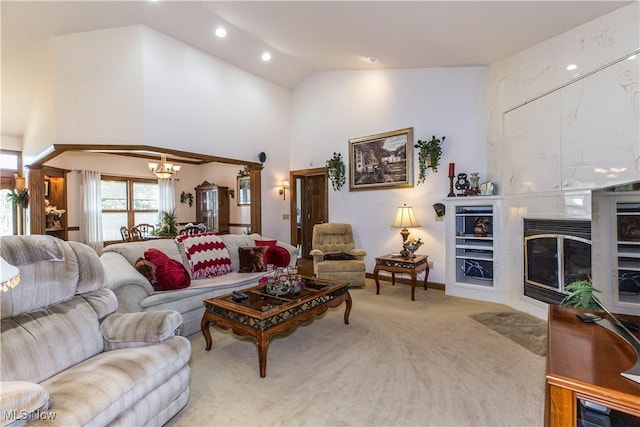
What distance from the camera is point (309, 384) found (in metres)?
2.20

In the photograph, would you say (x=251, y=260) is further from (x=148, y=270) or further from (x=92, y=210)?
(x=92, y=210)

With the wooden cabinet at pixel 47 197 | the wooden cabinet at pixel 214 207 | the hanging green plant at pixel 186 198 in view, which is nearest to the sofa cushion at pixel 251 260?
the wooden cabinet at pixel 214 207

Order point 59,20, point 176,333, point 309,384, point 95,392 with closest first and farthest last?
1. point 95,392
2. point 176,333
3. point 309,384
4. point 59,20

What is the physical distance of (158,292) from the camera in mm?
2980

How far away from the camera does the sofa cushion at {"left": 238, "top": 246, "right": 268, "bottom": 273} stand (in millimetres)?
3988

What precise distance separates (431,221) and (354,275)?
1506 mm

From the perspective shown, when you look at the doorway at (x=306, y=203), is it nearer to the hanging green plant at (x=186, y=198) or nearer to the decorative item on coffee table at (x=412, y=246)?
the decorative item on coffee table at (x=412, y=246)

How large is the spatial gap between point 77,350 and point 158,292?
1258 mm

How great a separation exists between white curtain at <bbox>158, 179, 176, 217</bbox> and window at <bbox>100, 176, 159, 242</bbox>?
173 mm

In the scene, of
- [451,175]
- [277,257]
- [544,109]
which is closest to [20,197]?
[277,257]

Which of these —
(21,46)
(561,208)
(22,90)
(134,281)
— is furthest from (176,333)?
(22,90)

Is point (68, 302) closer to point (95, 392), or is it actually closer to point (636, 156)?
point (95, 392)

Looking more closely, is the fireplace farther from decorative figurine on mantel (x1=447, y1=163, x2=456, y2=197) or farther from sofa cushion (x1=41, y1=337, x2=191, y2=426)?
sofa cushion (x1=41, y1=337, x2=191, y2=426)

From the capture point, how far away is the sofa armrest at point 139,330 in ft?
6.04
